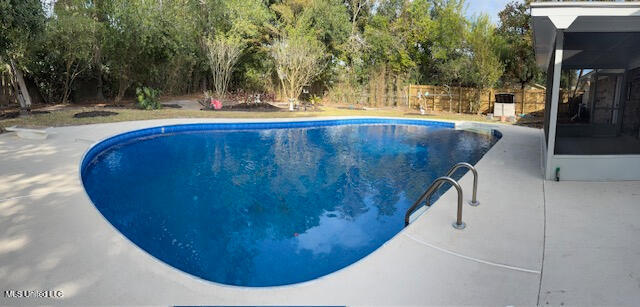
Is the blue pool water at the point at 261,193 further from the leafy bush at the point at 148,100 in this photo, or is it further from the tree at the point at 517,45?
the tree at the point at 517,45

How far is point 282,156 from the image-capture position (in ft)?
28.9

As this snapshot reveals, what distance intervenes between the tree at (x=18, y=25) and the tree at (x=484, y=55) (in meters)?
14.7

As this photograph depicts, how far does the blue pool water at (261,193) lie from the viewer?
411 centimetres

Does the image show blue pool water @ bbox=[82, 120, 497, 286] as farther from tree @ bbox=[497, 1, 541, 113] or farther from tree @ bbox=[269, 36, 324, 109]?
tree @ bbox=[497, 1, 541, 113]

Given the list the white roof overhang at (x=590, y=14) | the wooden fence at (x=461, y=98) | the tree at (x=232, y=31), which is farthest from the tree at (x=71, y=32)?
the wooden fence at (x=461, y=98)

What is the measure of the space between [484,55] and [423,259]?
13889 mm

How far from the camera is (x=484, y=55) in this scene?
14961 mm

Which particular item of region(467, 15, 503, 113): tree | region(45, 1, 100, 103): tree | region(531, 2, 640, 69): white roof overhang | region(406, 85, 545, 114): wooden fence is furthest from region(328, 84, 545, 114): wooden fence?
region(45, 1, 100, 103): tree

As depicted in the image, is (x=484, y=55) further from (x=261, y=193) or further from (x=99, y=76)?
(x=99, y=76)

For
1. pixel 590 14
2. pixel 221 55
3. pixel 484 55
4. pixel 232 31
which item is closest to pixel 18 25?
pixel 221 55

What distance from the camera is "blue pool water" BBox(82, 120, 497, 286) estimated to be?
4.11m

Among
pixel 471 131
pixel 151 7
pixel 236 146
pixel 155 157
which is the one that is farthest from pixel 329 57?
pixel 155 157

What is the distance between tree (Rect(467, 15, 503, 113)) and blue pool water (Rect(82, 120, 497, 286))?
5084 mm

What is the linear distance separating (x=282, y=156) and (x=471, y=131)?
23.0 ft
